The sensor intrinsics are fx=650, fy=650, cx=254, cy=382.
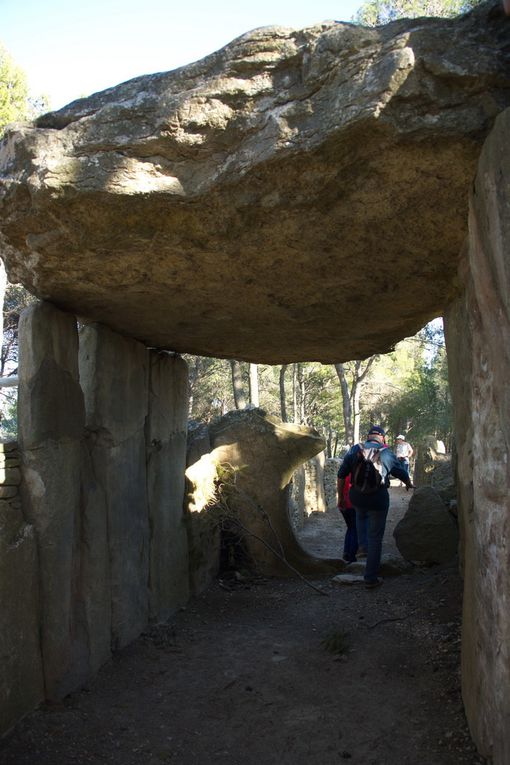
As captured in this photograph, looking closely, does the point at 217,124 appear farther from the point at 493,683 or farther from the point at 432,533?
the point at 432,533

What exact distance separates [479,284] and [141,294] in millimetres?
1993

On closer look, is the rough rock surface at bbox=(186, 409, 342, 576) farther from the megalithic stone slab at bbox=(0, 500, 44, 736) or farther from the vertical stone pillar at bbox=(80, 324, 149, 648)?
the megalithic stone slab at bbox=(0, 500, 44, 736)

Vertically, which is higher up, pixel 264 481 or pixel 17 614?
pixel 264 481

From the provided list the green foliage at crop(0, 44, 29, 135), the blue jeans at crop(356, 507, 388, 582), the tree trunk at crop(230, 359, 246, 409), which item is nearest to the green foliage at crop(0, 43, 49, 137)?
the green foliage at crop(0, 44, 29, 135)

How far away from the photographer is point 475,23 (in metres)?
2.44

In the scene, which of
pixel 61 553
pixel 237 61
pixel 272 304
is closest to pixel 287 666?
pixel 61 553

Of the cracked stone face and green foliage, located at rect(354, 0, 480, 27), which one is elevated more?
green foliage, located at rect(354, 0, 480, 27)

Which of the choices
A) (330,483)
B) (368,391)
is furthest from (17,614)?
(368,391)

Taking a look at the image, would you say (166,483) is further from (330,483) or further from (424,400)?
(424,400)

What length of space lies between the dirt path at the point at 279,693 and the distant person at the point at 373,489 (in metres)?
0.33

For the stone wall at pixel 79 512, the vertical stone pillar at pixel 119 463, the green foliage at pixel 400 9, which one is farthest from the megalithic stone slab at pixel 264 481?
the green foliage at pixel 400 9

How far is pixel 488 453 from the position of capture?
2.75m

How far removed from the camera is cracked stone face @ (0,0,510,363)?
95.8 inches

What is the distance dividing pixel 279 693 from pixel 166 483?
1.93 metres
